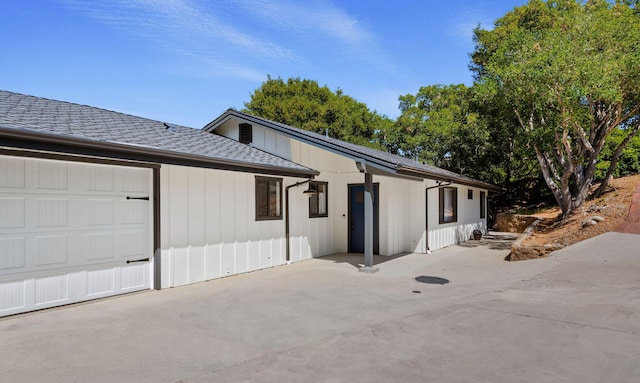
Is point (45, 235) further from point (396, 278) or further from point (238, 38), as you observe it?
point (238, 38)

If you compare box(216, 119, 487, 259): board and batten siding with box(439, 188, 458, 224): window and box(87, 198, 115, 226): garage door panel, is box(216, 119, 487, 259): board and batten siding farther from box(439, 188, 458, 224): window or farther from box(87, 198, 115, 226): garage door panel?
box(87, 198, 115, 226): garage door panel

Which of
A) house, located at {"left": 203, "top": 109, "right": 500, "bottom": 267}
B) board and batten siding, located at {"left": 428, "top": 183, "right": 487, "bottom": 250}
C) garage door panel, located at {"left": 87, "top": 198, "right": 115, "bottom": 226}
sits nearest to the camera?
garage door panel, located at {"left": 87, "top": 198, "right": 115, "bottom": 226}

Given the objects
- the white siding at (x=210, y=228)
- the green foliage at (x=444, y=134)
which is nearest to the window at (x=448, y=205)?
the green foliage at (x=444, y=134)

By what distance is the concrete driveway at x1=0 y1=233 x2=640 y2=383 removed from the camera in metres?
3.50

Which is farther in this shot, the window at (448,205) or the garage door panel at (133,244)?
the window at (448,205)

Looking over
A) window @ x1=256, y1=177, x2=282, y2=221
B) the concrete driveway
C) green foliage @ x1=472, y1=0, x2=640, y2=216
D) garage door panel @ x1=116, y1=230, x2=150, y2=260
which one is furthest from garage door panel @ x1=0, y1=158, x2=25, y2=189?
green foliage @ x1=472, y1=0, x2=640, y2=216

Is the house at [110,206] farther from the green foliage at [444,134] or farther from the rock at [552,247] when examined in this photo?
the green foliage at [444,134]

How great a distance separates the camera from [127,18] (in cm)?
1049

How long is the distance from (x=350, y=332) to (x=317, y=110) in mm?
24472

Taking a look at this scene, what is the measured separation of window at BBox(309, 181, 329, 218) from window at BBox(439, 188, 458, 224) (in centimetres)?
431

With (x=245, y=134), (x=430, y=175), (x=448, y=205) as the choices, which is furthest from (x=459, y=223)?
(x=245, y=134)

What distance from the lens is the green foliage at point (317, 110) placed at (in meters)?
27.6

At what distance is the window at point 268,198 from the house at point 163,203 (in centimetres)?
3

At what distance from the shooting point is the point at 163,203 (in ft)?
23.0
